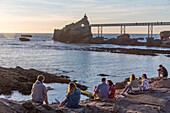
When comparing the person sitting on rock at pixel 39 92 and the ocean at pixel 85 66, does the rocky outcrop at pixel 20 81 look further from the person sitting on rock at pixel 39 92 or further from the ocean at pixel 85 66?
the person sitting on rock at pixel 39 92

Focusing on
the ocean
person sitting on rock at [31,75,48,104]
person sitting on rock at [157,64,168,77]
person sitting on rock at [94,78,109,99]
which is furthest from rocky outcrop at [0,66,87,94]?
person sitting on rock at [31,75,48,104]

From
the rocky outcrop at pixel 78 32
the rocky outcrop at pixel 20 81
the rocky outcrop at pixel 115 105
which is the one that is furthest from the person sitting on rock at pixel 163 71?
the rocky outcrop at pixel 78 32

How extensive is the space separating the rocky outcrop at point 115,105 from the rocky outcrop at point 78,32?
110312mm

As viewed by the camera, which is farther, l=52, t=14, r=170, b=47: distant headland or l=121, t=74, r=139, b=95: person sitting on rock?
l=52, t=14, r=170, b=47: distant headland

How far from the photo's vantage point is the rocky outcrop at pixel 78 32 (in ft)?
415

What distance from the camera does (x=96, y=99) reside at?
13.6 m

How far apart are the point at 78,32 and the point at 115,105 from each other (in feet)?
378

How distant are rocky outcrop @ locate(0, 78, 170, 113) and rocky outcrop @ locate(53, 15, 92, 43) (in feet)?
362

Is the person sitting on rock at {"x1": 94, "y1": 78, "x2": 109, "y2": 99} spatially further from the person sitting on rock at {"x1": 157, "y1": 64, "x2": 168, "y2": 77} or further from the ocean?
the person sitting on rock at {"x1": 157, "y1": 64, "x2": 168, "y2": 77}

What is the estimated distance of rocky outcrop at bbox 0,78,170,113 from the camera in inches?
374

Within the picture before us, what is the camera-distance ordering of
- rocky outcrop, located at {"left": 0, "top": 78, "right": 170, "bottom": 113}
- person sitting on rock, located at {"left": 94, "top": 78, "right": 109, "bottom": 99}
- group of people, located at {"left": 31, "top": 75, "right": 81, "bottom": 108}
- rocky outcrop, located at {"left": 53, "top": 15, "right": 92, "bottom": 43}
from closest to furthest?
rocky outcrop, located at {"left": 0, "top": 78, "right": 170, "bottom": 113}, group of people, located at {"left": 31, "top": 75, "right": 81, "bottom": 108}, person sitting on rock, located at {"left": 94, "top": 78, "right": 109, "bottom": 99}, rocky outcrop, located at {"left": 53, "top": 15, "right": 92, "bottom": 43}

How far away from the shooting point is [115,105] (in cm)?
1255

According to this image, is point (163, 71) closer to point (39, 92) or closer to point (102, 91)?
point (102, 91)

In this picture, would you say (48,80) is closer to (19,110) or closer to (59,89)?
(59,89)
